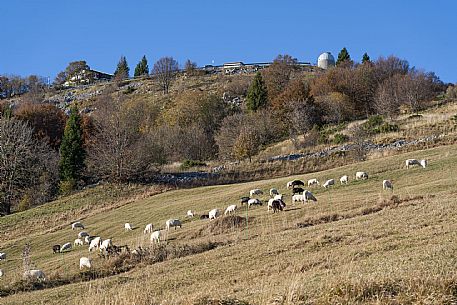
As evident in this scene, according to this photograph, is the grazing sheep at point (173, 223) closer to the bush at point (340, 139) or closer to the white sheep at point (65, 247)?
the white sheep at point (65, 247)

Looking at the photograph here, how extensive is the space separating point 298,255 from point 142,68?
167 metres

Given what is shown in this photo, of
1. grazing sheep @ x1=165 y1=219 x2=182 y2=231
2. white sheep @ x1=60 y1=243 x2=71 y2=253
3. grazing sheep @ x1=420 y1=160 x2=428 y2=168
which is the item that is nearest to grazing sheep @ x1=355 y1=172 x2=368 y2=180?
grazing sheep @ x1=420 y1=160 x2=428 y2=168

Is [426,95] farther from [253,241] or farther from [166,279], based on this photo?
[166,279]

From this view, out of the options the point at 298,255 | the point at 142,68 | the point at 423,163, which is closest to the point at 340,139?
the point at 423,163

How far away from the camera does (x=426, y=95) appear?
86.4 meters

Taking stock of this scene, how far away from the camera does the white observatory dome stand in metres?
149

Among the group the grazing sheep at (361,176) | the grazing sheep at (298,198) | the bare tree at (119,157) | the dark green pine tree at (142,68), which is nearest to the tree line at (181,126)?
the bare tree at (119,157)

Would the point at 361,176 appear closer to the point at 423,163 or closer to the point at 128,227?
the point at 423,163

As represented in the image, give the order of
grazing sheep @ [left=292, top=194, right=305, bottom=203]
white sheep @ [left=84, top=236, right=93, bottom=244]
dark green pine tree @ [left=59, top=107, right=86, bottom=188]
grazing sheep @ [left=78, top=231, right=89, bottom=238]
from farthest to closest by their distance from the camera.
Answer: dark green pine tree @ [left=59, top=107, right=86, bottom=188] < grazing sheep @ [left=78, top=231, right=89, bottom=238] < white sheep @ [left=84, top=236, right=93, bottom=244] < grazing sheep @ [left=292, top=194, right=305, bottom=203]

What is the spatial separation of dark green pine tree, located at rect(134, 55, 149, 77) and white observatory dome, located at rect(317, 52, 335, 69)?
57986 mm

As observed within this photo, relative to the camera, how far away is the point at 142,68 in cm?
17800

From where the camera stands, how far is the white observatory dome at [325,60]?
14938cm

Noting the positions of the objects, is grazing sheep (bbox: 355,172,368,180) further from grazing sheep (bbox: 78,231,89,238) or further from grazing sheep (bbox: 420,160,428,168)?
grazing sheep (bbox: 78,231,89,238)

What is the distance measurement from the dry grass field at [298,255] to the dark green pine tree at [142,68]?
141358 mm
